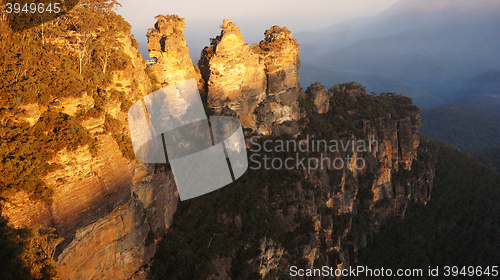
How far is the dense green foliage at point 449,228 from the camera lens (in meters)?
47.8

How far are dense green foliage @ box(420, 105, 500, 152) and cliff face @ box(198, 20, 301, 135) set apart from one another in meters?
122

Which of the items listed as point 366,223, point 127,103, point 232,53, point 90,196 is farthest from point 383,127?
point 90,196

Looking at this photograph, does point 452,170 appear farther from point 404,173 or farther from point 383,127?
point 383,127

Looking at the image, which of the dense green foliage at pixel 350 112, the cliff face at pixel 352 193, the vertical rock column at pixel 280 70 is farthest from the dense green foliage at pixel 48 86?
the dense green foliage at pixel 350 112

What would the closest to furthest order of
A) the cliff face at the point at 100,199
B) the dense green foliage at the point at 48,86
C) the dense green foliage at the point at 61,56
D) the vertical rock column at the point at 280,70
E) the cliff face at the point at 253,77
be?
the dense green foliage at the point at 48,86 → the cliff face at the point at 100,199 → the dense green foliage at the point at 61,56 → the cliff face at the point at 253,77 → the vertical rock column at the point at 280,70

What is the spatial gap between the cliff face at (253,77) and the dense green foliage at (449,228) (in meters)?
29.1

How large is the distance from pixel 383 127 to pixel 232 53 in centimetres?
3534

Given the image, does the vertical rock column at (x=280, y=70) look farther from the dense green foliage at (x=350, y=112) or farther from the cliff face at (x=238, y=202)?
the dense green foliage at (x=350, y=112)

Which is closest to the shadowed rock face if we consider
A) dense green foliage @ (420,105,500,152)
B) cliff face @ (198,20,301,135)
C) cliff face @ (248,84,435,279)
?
cliff face @ (248,84,435,279)

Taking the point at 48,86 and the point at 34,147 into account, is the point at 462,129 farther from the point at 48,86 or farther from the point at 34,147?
the point at 34,147

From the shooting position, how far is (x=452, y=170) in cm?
6381

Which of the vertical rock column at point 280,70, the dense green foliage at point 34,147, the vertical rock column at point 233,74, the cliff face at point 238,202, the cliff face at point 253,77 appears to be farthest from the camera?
the vertical rock column at point 280,70

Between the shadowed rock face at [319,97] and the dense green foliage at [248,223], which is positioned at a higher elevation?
the shadowed rock face at [319,97]

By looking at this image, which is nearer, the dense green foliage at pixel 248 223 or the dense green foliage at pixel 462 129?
the dense green foliage at pixel 248 223
